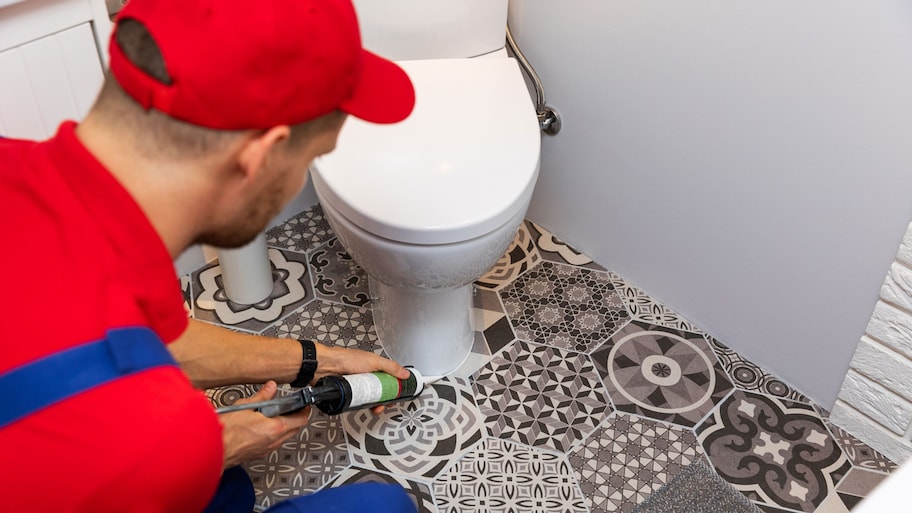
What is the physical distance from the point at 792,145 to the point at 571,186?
0.46 metres

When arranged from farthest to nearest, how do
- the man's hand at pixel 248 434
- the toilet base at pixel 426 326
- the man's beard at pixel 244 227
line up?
the toilet base at pixel 426 326, the man's hand at pixel 248 434, the man's beard at pixel 244 227

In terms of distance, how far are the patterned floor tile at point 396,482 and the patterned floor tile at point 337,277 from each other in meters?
0.35

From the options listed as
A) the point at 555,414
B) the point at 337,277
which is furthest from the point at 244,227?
the point at 337,277

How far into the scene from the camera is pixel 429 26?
1354 mm

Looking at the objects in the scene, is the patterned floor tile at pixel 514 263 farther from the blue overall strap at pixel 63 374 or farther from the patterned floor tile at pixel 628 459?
the blue overall strap at pixel 63 374

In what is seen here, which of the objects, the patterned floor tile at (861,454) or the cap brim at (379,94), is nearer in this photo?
the cap brim at (379,94)

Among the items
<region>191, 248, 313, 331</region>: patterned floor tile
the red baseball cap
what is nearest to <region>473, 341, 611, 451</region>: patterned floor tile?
<region>191, 248, 313, 331</region>: patterned floor tile

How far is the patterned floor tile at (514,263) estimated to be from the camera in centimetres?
160

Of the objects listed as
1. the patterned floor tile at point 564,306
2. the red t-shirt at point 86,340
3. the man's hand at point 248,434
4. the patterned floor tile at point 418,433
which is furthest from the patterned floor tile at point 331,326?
the red t-shirt at point 86,340

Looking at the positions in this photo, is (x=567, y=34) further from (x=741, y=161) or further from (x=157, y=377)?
(x=157, y=377)

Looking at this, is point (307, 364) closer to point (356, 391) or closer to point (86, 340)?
point (356, 391)

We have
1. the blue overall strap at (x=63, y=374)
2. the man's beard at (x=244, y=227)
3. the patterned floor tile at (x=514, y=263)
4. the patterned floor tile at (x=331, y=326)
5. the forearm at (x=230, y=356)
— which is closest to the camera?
the blue overall strap at (x=63, y=374)

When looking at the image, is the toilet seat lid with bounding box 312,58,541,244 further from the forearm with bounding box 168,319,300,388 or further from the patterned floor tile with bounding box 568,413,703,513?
the patterned floor tile with bounding box 568,413,703,513

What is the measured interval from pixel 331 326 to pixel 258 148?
0.92 m
